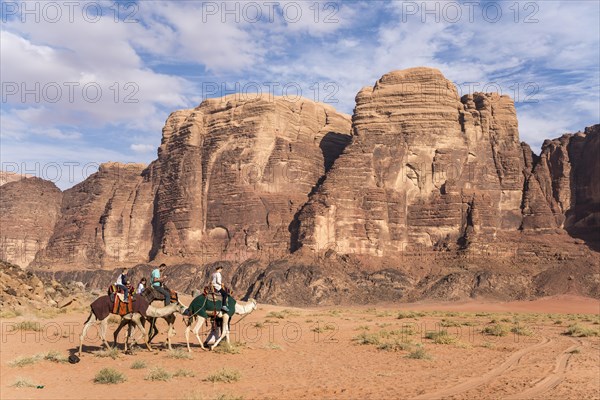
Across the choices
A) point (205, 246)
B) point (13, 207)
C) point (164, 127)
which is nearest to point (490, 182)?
point (205, 246)

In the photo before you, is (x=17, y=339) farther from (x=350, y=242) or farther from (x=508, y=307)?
(x=350, y=242)

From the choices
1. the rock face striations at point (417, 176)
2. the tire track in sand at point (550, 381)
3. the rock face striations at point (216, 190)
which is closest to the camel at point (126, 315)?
the tire track in sand at point (550, 381)

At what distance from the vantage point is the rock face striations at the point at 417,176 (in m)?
85.5

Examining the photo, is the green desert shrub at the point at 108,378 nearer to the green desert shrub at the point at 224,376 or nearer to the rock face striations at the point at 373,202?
the green desert shrub at the point at 224,376

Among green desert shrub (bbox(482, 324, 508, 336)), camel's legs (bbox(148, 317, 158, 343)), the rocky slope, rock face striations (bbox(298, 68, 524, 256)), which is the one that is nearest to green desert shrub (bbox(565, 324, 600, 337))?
green desert shrub (bbox(482, 324, 508, 336))

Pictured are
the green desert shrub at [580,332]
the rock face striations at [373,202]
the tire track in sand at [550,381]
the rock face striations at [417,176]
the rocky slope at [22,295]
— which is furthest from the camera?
the rock face striations at [417,176]

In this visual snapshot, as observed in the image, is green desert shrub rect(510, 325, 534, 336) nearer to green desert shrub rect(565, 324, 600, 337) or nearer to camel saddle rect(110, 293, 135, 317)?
green desert shrub rect(565, 324, 600, 337)

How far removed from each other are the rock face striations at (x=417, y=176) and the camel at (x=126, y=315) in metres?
64.0

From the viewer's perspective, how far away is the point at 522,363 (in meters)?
18.9

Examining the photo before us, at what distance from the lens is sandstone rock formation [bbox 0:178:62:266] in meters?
118

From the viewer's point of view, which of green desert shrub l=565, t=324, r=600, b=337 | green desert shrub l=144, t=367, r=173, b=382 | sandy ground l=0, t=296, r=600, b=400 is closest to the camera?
sandy ground l=0, t=296, r=600, b=400

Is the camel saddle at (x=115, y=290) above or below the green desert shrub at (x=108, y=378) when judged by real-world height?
above

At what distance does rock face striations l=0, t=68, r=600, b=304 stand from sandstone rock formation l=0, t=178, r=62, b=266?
510 inches

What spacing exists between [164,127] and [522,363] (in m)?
103
